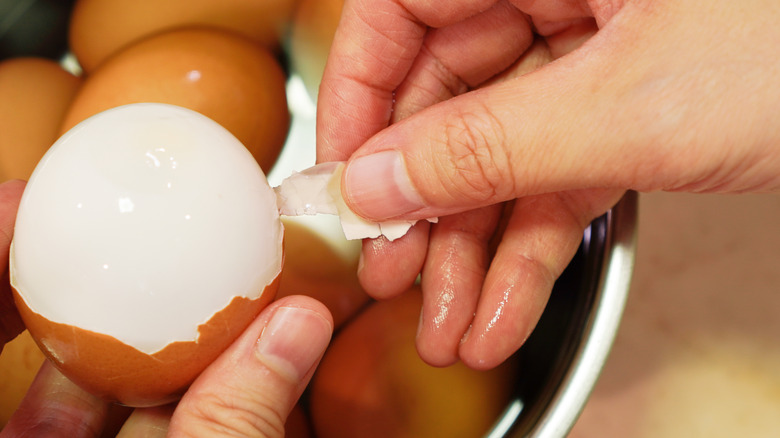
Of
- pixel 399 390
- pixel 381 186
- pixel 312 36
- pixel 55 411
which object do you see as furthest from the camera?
pixel 312 36

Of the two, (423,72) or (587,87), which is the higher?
(587,87)

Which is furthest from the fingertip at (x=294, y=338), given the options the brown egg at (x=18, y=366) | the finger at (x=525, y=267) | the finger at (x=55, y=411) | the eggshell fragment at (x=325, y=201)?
the brown egg at (x=18, y=366)

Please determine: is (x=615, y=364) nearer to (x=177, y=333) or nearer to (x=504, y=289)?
(x=504, y=289)

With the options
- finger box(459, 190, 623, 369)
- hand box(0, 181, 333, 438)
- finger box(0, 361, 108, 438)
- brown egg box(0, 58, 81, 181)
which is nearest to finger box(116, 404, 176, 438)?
hand box(0, 181, 333, 438)

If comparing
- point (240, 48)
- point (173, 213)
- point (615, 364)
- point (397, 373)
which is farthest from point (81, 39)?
point (615, 364)

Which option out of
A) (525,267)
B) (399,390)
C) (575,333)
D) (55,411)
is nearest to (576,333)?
(575,333)

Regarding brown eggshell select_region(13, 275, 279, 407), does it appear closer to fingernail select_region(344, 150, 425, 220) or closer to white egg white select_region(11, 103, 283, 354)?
white egg white select_region(11, 103, 283, 354)

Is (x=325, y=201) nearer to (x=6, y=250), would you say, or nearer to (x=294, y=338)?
(x=294, y=338)
